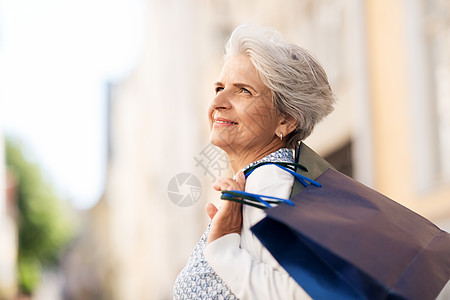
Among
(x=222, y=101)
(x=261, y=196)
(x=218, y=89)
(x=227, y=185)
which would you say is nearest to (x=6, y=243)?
(x=218, y=89)

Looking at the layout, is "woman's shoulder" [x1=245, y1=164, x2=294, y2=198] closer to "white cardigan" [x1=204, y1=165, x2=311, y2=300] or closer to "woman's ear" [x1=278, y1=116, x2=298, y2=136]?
"white cardigan" [x1=204, y1=165, x2=311, y2=300]

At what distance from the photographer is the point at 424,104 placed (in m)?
8.25

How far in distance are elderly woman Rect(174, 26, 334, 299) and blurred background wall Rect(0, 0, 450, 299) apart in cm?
16

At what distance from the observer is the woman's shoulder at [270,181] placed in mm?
2035

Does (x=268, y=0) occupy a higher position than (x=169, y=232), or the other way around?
(x=268, y=0)

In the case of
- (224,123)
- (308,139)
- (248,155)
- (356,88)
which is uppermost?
(224,123)

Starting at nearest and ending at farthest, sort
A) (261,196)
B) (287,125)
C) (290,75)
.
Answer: (261,196) → (290,75) → (287,125)

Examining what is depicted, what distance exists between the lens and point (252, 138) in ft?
7.65

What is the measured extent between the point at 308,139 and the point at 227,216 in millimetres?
7044

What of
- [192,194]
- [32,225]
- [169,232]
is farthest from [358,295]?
[32,225]

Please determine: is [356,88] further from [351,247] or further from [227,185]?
[351,247]

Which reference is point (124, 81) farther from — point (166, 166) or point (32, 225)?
point (166, 166)

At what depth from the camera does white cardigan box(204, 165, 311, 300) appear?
6.42ft

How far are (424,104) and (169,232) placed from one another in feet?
65.4
